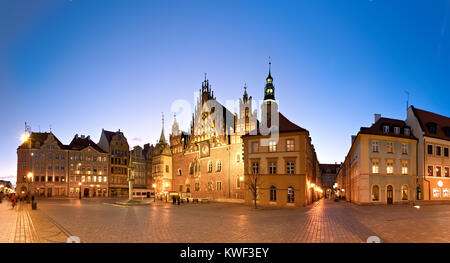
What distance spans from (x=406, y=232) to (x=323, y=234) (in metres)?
4.19

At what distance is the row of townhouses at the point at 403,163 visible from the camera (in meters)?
41.6

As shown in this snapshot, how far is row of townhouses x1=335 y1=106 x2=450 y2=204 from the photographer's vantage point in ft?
137

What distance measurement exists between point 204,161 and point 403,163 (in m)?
33.8

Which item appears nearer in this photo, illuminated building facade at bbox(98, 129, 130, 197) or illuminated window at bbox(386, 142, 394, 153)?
illuminated window at bbox(386, 142, 394, 153)

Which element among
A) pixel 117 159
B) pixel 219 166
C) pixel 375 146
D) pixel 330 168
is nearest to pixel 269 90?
pixel 219 166

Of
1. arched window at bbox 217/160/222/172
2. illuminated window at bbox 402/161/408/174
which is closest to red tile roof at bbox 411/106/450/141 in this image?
illuminated window at bbox 402/161/408/174

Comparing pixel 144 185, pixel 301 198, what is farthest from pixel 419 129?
pixel 144 185

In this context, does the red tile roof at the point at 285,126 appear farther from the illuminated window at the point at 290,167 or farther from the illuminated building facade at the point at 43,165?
the illuminated building facade at the point at 43,165

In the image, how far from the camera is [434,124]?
44688 mm

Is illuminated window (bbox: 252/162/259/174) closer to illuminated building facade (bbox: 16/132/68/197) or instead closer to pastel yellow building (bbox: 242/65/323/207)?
pastel yellow building (bbox: 242/65/323/207)

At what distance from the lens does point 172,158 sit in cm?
7156

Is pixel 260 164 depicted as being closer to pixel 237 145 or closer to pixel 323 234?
pixel 237 145

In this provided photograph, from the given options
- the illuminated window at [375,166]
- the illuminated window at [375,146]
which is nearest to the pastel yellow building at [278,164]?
the illuminated window at [375,166]

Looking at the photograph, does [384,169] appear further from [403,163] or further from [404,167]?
[404,167]
